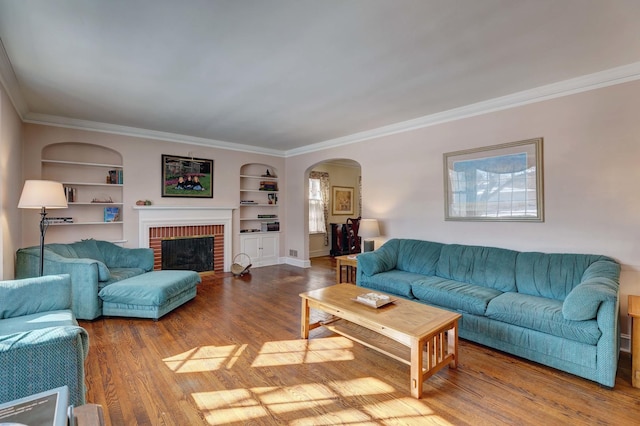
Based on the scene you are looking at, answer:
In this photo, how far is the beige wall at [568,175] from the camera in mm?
2922

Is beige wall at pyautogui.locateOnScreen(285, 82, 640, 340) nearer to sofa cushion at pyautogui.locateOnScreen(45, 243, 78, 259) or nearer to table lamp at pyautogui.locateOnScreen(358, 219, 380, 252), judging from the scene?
table lamp at pyautogui.locateOnScreen(358, 219, 380, 252)

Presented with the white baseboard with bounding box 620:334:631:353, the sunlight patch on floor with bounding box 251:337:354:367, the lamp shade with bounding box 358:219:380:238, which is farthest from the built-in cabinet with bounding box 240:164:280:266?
the white baseboard with bounding box 620:334:631:353

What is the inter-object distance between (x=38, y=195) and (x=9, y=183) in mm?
726

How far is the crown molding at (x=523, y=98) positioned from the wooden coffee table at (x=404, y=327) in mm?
2653

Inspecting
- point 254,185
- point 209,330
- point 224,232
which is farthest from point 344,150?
point 209,330

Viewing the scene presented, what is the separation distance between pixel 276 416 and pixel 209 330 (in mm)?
1622

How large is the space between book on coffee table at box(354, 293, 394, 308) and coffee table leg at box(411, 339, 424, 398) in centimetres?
55

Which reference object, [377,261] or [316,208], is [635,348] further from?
[316,208]

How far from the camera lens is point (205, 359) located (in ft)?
8.76

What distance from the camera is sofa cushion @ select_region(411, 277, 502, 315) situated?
117 inches

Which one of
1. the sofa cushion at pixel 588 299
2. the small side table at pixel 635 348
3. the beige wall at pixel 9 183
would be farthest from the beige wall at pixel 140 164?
the small side table at pixel 635 348

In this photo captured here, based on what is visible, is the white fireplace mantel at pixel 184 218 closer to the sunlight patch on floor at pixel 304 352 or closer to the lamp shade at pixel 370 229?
the lamp shade at pixel 370 229

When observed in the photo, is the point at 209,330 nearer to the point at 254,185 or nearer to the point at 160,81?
the point at 160,81

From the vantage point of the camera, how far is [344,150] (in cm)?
575
